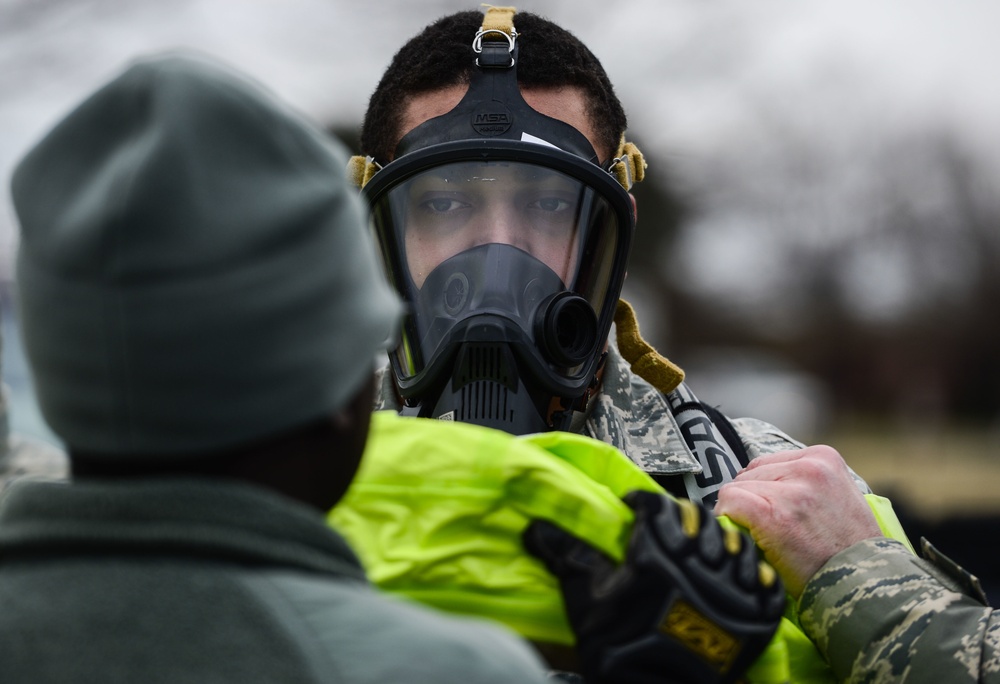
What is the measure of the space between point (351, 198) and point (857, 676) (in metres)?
1.13

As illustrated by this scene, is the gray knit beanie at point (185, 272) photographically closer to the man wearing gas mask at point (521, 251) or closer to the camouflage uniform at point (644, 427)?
the man wearing gas mask at point (521, 251)

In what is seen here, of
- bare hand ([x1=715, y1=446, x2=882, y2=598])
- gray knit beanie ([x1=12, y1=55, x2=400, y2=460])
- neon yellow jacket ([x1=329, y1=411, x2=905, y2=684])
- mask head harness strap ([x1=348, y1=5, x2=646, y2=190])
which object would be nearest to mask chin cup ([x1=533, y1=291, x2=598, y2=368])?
mask head harness strap ([x1=348, y1=5, x2=646, y2=190])

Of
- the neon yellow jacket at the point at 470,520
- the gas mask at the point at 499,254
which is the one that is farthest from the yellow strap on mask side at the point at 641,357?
the neon yellow jacket at the point at 470,520

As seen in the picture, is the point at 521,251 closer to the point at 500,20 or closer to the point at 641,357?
the point at 641,357

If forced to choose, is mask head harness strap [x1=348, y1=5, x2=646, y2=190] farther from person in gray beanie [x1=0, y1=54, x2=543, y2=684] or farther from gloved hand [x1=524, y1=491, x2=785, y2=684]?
person in gray beanie [x1=0, y1=54, x2=543, y2=684]

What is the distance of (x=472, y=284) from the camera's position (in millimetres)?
2361

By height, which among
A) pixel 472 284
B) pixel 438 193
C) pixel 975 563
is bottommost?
pixel 975 563

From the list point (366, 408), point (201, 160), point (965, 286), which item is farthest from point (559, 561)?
point (965, 286)

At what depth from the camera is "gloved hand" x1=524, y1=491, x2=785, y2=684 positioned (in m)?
1.25

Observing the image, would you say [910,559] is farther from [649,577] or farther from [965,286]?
[965,286]

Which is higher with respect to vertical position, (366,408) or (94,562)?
(366,408)

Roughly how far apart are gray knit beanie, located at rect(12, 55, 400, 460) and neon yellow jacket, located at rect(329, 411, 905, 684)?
0.33m

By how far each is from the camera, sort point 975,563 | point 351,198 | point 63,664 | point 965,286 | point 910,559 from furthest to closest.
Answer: point 965,286 → point 975,563 → point 910,559 → point 351,198 → point 63,664

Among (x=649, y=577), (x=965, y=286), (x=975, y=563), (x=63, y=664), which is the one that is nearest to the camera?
(x=63, y=664)
